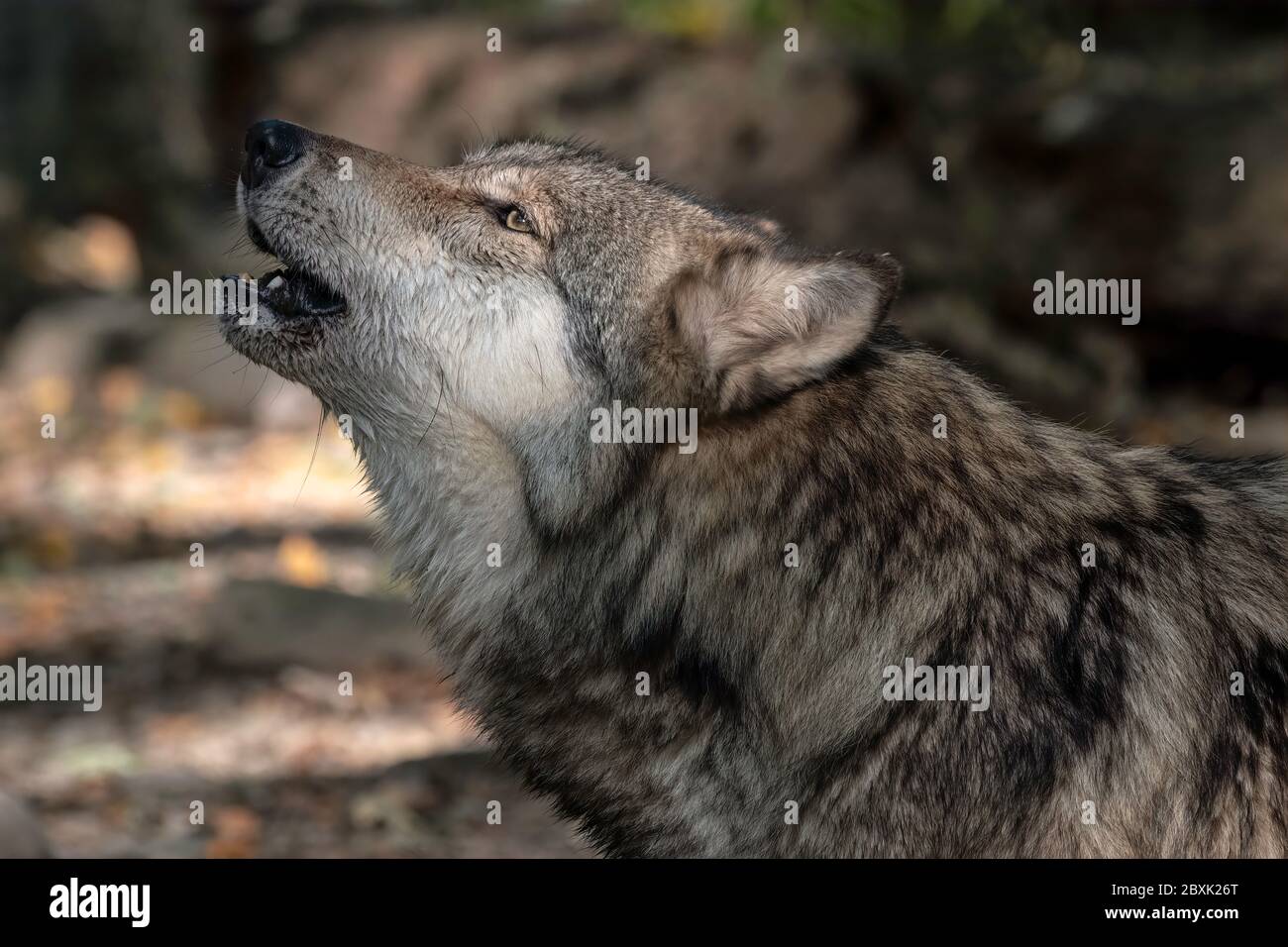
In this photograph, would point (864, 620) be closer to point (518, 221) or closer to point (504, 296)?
point (504, 296)

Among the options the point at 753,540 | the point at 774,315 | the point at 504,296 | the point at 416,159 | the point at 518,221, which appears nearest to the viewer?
the point at 774,315

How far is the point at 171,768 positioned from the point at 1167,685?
469cm

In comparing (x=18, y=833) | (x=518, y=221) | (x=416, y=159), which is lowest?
(x=18, y=833)

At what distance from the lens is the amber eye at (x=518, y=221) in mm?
4234

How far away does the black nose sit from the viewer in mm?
4238

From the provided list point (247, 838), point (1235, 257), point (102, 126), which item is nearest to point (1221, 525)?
point (247, 838)

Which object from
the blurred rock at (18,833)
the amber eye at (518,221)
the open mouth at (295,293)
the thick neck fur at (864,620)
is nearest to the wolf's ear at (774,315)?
the thick neck fur at (864,620)

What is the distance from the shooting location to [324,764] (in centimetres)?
686

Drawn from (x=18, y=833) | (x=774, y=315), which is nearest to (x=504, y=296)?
(x=774, y=315)

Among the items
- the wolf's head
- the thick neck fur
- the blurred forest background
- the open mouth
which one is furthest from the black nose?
the blurred forest background

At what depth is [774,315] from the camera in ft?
12.6

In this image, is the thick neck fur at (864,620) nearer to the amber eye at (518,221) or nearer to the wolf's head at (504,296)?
the wolf's head at (504,296)

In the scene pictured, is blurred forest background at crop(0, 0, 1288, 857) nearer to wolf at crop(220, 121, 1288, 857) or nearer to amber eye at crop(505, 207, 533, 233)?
wolf at crop(220, 121, 1288, 857)

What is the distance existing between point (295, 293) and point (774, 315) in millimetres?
1395
